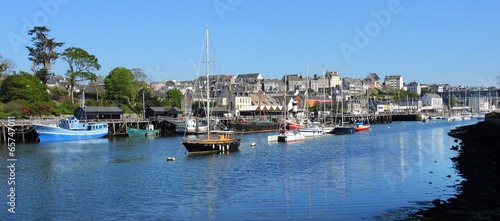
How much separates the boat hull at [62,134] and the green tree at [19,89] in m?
18.0

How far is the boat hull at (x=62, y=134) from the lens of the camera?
2457 inches

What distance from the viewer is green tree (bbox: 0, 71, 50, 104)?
258 feet

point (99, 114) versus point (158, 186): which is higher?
point (99, 114)

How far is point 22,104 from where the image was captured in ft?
248

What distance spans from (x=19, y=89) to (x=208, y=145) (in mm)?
49891

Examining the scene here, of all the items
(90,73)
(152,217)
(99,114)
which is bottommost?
(152,217)

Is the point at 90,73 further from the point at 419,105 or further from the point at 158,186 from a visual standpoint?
the point at 419,105

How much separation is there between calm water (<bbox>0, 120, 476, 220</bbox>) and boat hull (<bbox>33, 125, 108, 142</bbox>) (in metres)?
15.2

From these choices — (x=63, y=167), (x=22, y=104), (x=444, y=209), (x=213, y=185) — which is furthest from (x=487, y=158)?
(x=22, y=104)

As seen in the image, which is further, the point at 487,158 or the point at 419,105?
the point at 419,105

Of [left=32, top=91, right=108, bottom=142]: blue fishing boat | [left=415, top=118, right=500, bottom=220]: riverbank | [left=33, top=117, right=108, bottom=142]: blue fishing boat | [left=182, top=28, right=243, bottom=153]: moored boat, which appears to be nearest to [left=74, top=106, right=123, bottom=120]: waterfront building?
[left=32, top=91, right=108, bottom=142]: blue fishing boat

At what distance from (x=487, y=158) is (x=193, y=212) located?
2456 cm

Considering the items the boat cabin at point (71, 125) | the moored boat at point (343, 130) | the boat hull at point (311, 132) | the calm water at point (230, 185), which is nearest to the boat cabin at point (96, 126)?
the boat cabin at point (71, 125)

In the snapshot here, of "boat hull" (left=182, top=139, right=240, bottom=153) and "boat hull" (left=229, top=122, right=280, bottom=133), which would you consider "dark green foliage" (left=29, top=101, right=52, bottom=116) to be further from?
"boat hull" (left=182, top=139, right=240, bottom=153)
